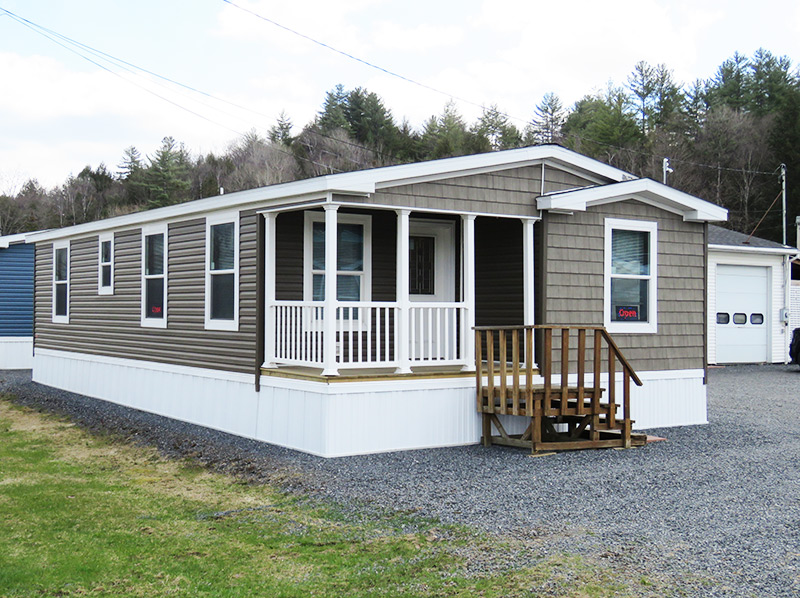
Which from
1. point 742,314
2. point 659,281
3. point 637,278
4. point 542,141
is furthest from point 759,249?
point 542,141

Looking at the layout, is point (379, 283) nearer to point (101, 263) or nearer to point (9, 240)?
point (101, 263)

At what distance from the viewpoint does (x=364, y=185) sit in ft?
30.1

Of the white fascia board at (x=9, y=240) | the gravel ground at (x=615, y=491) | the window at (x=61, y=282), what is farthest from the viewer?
the white fascia board at (x=9, y=240)

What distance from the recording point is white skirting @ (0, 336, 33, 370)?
20.8m

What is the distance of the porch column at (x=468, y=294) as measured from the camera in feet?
32.7

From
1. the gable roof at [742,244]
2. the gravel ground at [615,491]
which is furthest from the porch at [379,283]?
the gable roof at [742,244]

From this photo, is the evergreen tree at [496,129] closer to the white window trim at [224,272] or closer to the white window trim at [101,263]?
the white window trim at [101,263]

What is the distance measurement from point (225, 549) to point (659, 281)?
23.9 ft

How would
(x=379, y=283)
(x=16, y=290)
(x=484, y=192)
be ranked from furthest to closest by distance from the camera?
(x=16, y=290), (x=379, y=283), (x=484, y=192)

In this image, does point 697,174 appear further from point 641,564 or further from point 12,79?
point 641,564

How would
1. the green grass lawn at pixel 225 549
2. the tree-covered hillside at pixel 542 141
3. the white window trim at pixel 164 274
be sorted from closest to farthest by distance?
the green grass lawn at pixel 225 549 → the white window trim at pixel 164 274 → the tree-covered hillside at pixel 542 141

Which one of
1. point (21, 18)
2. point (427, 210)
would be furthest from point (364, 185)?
point (21, 18)

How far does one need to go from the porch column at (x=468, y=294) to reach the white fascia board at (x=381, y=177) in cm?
62

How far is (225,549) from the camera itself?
573 centimetres
